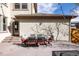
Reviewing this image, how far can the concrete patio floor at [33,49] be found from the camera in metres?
2.75

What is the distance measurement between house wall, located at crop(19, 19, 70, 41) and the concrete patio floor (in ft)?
0.38

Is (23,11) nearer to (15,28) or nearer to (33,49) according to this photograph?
(15,28)

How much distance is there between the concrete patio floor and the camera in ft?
9.03

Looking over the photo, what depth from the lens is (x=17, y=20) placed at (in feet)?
8.93

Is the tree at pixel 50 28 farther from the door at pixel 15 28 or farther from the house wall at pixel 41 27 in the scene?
the door at pixel 15 28

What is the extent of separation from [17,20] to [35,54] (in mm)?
554

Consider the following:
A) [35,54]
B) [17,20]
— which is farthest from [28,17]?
[35,54]

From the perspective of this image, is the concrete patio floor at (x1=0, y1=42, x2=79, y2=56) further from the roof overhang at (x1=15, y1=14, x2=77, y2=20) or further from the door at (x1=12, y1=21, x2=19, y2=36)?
the roof overhang at (x1=15, y1=14, x2=77, y2=20)

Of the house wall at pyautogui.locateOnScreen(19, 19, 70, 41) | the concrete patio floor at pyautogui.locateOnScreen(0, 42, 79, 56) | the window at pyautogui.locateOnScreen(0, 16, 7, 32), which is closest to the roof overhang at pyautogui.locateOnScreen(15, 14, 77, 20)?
the house wall at pyautogui.locateOnScreen(19, 19, 70, 41)

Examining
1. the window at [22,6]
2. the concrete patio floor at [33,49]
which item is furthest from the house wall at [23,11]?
the concrete patio floor at [33,49]

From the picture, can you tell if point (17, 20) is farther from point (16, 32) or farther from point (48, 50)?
point (48, 50)

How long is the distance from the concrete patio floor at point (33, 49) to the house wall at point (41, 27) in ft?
0.38

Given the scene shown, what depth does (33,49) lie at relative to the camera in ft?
9.11

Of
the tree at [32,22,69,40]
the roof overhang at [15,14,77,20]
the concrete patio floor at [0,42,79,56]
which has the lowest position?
the concrete patio floor at [0,42,79,56]
